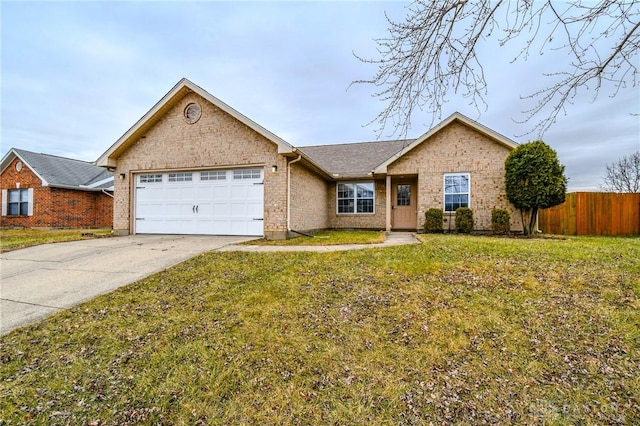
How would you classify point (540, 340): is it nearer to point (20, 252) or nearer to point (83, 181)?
point (20, 252)

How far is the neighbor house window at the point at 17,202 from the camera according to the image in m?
17.8

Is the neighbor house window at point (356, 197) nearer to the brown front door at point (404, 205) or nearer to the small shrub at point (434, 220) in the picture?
the brown front door at point (404, 205)

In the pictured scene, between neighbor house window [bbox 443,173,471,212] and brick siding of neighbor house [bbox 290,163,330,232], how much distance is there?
5.39 m

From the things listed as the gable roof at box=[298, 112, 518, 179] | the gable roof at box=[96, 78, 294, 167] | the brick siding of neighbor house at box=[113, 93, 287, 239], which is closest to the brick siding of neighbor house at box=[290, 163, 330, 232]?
the brick siding of neighbor house at box=[113, 93, 287, 239]

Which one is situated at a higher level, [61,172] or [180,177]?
[61,172]

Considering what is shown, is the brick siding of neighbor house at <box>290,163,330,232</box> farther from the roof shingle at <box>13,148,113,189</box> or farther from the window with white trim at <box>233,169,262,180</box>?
the roof shingle at <box>13,148,113,189</box>

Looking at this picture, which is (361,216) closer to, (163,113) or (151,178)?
(151,178)

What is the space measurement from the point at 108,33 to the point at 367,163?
1134 cm

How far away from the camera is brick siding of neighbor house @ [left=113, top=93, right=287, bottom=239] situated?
10.1 m

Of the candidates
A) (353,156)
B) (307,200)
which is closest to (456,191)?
(353,156)

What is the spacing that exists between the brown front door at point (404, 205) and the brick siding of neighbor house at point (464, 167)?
1458mm

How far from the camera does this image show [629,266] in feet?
17.8

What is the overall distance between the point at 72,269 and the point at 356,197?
11.3m

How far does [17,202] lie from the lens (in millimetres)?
18141
